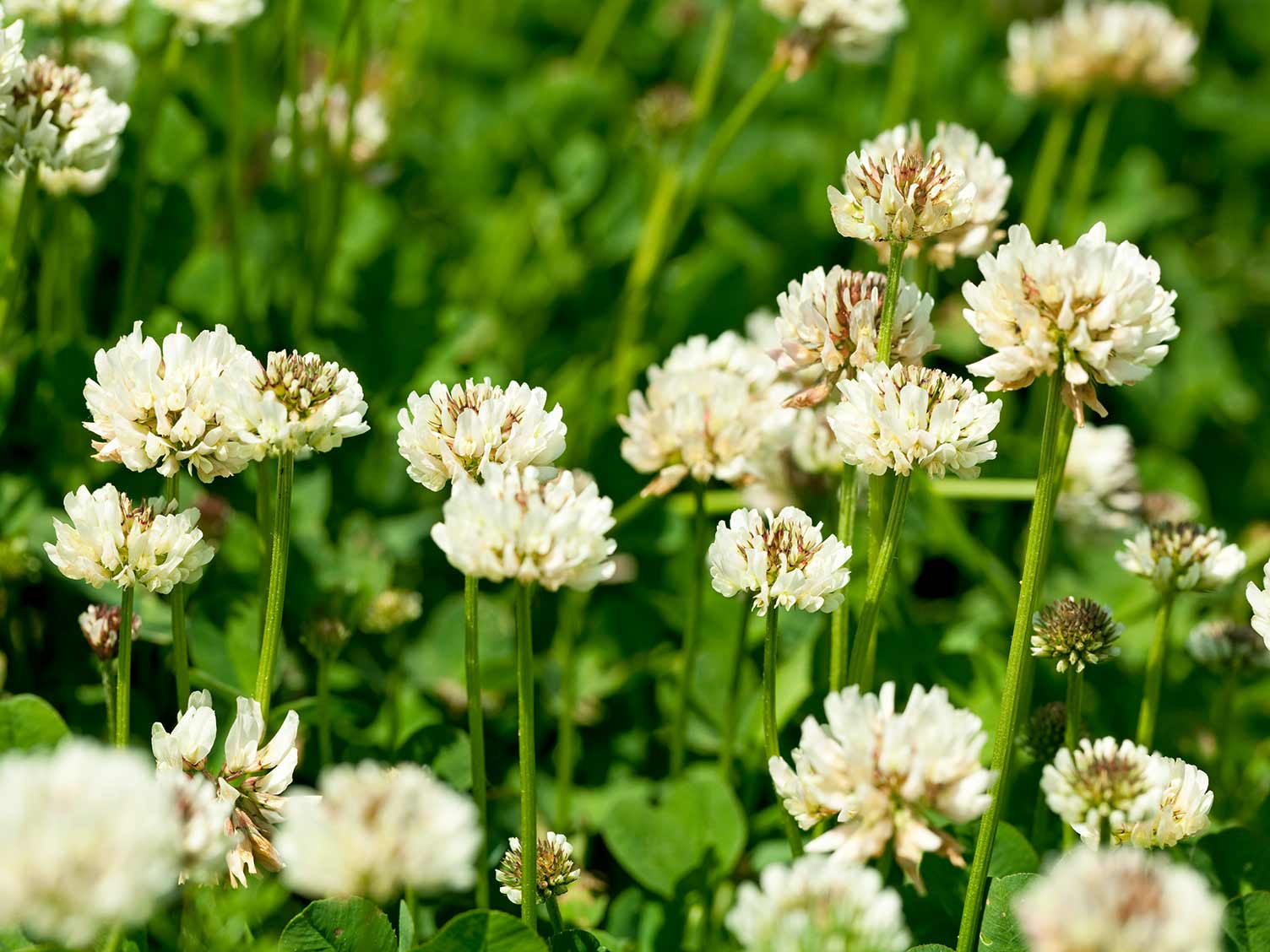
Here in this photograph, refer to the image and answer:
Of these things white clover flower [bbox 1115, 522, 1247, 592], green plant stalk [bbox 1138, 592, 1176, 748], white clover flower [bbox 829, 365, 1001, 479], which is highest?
white clover flower [bbox 829, 365, 1001, 479]

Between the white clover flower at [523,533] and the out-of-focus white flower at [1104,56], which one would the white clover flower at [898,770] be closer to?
the white clover flower at [523,533]

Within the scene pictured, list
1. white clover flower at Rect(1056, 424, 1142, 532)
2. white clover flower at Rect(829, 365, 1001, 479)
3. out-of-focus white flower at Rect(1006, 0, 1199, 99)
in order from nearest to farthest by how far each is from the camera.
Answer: white clover flower at Rect(829, 365, 1001, 479)
white clover flower at Rect(1056, 424, 1142, 532)
out-of-focus white flower at Rect(1006, 0, 1199, 99)

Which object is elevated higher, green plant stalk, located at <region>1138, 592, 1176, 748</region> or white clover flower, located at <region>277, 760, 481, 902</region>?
white clover flower, located at <region>277, 760, 481, 902</region>

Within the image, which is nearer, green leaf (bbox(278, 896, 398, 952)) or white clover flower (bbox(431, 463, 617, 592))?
white clover flower (bbox(431, 463, 617, 592))

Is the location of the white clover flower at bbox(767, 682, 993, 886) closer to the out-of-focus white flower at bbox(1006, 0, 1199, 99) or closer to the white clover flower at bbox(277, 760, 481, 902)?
the white clover flower at bbox(277, 760, 481, 902)

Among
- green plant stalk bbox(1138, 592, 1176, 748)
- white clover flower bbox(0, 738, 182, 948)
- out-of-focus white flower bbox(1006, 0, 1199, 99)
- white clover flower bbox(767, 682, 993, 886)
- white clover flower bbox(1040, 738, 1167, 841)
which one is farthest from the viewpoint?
out-of-focus white flower bbox(1006, 0, 1199, 99)

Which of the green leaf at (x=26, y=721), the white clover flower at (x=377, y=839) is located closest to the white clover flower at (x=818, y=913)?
the white clover flower at (x=377, y=839)

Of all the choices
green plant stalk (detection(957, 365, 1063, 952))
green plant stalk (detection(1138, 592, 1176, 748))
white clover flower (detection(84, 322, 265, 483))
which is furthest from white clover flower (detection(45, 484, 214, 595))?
green plant stalk (detection(1138, 592, 1176, 748))

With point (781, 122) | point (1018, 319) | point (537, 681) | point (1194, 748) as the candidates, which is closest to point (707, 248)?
point (781, 122)
